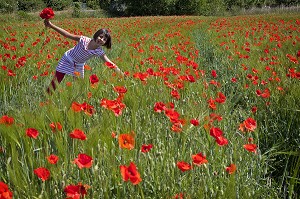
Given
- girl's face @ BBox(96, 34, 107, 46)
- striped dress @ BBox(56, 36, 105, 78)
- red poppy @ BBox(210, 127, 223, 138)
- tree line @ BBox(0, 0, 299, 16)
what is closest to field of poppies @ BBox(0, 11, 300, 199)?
red poppy @ BBox(210, 127, 223, 138)

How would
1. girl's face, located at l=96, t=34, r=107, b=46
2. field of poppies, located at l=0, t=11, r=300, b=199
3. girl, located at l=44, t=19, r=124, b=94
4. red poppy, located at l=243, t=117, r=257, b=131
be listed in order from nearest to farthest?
field of poppies, located at l=0, t=11, r=300, b=199, red poppy, located at l=243, t=117, r=257, b=131, girl's face, located at l=96, t=34, r=107, b=46, girl, located at l=44, t=19, r=124, b=94

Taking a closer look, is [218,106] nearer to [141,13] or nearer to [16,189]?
[16,189]

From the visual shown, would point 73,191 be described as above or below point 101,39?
below

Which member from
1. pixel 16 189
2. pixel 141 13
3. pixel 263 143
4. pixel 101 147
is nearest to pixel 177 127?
pixel 101 147

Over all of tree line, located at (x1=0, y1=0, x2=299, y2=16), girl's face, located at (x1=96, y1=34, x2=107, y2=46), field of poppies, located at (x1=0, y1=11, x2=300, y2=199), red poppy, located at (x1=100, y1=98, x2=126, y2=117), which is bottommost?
field of poppies, located at (x1=0, y1=11, x2=300, y2=199)

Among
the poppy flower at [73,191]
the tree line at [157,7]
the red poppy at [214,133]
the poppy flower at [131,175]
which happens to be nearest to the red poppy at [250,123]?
the red poppy at [214,133]

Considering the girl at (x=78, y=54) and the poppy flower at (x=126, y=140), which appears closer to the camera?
the poppy flower at (x=126, y=140)

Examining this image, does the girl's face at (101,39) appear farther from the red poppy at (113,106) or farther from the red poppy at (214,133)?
the red poppy at (214,133)

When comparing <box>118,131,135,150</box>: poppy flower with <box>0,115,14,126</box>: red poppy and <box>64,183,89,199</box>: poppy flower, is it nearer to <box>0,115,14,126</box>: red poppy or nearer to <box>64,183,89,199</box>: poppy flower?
<box>64,183,89,199</box>: poppy flower

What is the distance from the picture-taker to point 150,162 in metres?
1.48

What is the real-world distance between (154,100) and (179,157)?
0.73 meters

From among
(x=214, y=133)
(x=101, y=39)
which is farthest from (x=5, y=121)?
(x=101, y=39)

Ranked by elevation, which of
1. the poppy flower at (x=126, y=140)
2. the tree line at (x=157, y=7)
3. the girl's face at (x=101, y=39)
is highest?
the tree line at (x=157, y=7)

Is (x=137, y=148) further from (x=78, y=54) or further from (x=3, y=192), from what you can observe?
(x=78, y=54)
